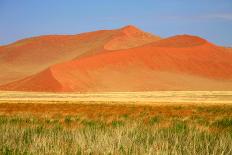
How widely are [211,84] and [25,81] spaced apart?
179 feet

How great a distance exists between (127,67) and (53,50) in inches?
2471

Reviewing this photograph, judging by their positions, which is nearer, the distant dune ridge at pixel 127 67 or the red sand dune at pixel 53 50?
the distant dune ridge at pixel 127 67

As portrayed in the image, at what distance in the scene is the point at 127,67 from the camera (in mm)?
138500

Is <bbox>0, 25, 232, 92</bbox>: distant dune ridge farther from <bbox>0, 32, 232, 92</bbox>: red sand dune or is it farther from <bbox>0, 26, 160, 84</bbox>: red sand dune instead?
<bbox>0, 26, 160, 84</bbox>: red sand dune

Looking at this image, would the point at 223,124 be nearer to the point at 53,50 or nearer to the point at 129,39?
the point at 129,39

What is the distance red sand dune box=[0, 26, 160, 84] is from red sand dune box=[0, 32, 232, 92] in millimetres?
24138

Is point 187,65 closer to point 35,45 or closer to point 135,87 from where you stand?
point 135,87

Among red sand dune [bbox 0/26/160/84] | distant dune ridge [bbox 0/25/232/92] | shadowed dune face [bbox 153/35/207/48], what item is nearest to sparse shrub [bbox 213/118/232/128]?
distant dune ridge [bbox 0/25/232/92]

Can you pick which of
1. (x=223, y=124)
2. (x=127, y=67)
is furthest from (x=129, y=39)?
(x=223, y=124)

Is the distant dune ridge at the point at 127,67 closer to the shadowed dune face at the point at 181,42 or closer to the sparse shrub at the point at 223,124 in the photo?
the shadowed dune face at the point at 181,42

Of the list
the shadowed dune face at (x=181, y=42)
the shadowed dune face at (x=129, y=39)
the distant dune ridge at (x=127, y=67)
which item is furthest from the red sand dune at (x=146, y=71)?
the shadowed dune face at (x=129, y=39)

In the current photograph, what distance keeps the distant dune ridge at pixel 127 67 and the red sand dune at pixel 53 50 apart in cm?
36

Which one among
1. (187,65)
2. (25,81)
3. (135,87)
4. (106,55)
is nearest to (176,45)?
(187,65)

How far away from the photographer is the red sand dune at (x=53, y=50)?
561ft
